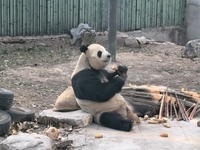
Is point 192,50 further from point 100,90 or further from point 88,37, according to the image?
point 100,90

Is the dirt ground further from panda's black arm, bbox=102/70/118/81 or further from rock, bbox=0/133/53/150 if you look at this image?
rock, bbox=0/133/53/150

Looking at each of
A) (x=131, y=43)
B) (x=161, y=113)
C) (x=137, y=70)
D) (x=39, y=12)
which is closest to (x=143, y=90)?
(x=161, y=113)

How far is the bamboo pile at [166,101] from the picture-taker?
6.61m

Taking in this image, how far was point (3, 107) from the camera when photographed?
6.17 m

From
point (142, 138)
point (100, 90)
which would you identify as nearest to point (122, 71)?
point (100, 90)

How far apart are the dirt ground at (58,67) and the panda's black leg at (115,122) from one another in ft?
5.09

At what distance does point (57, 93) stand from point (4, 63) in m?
2.61

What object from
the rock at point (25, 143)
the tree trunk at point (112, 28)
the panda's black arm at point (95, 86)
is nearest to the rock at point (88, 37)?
the tree trunk at point (112, 28)

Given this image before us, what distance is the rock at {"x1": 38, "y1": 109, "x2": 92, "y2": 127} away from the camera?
5895 millimetres

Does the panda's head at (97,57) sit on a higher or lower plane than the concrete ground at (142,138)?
higher

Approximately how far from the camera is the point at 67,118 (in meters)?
5.95

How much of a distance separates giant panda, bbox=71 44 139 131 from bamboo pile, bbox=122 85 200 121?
562 millimetres

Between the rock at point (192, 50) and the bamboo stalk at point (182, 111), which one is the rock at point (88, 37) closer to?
the rock at point (192, 50)

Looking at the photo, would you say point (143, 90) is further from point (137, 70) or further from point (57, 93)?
point (137, 70)
